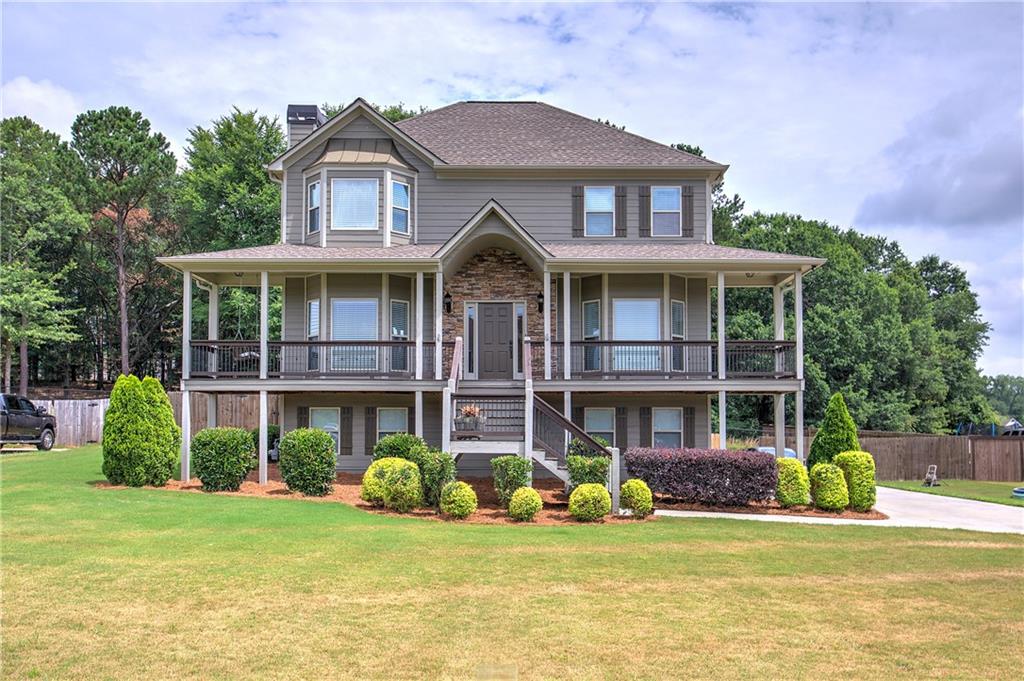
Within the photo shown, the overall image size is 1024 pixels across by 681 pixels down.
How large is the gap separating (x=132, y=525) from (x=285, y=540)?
274 cm

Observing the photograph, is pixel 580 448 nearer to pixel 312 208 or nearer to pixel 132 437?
pixel 132 437

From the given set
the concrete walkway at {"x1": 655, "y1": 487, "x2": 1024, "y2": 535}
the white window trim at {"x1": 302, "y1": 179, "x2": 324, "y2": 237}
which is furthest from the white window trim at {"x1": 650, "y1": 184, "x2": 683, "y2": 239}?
the white window trim at {"x1": 302, "y1": 179, "x2": 324, "y2": 237}

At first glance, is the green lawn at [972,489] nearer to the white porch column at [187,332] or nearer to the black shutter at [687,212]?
the black shutter at [687,212]

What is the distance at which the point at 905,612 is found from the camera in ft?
32.5

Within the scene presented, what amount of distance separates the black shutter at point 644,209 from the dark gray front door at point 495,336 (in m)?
4.23

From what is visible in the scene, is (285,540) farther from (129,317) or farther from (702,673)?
(129,317)

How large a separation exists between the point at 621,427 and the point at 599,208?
5956 mm

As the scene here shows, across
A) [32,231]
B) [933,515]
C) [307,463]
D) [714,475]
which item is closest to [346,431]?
[307,463]

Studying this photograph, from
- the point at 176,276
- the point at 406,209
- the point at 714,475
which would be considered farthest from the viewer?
→ the point at 176,276

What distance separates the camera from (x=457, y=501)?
15.4 meters

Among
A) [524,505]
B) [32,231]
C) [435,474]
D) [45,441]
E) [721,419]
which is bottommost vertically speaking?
[524,505]

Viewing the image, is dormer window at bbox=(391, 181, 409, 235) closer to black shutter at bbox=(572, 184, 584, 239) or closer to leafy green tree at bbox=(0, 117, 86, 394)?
black shutter at bbox=(572, 184, 584, 239)

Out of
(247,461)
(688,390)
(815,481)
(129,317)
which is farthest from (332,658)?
(129,317)

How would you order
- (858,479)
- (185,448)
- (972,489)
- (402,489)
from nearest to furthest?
1. (402,489)
2. (858,479)
3. (185,448)
4. (972,489)
